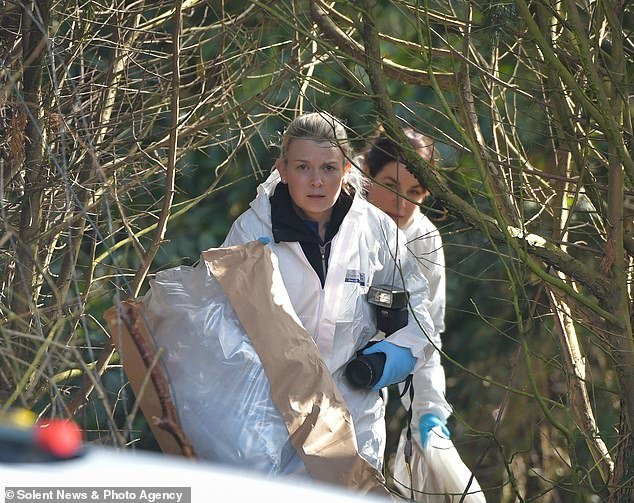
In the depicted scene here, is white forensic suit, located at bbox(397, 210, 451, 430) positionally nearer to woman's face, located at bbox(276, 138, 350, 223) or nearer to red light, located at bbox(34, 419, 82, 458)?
woman's face, located at bbox(276, 138, 350, 223)

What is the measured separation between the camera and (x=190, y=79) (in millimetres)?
4645

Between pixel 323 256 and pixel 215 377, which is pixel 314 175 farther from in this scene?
pixel 215 377

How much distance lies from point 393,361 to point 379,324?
21cm

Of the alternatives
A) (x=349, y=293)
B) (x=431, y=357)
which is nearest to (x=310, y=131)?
(x=349, y=293)

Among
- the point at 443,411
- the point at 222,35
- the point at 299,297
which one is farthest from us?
the point at 443,411

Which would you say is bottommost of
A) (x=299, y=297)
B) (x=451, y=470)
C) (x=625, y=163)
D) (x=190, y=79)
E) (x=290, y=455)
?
(x=451, y=470)

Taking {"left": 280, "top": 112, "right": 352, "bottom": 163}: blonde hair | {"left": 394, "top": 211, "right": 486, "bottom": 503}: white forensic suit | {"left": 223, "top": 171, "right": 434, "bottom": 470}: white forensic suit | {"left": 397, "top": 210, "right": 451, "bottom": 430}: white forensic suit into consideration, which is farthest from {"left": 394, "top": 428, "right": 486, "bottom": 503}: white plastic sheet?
{"left": 280, "top": 112, "right": 352, "bottom": 163}: blonde hair

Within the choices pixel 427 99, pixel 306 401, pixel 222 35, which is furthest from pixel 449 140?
pixel 427 99

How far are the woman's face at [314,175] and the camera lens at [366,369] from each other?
48 centimetres

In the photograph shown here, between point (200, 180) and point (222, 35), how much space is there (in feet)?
9.40

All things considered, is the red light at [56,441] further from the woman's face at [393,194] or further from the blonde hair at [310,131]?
the woman's face at [393,194]

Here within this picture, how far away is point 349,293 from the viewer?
3559 mm

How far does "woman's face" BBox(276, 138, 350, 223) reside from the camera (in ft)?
11.8

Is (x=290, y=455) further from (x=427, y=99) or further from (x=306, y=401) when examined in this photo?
(x=427, y=99)
